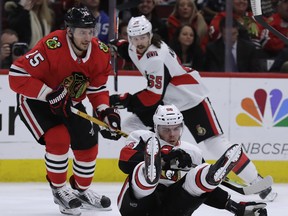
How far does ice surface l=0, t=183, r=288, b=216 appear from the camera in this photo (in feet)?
16.3

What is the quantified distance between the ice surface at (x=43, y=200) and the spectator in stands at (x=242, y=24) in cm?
108

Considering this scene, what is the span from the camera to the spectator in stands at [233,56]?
6.41 m

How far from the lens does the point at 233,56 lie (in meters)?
6.41

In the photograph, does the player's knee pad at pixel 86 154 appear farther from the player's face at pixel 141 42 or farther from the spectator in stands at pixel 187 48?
the spectator in stands at pixel 187 48

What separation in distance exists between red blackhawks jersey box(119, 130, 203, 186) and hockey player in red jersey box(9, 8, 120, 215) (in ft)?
1.83

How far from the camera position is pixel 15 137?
20.0ft

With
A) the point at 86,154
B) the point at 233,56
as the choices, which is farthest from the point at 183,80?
the point at 233,56

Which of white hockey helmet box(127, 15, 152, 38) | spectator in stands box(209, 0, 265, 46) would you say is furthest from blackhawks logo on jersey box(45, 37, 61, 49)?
spectator in stands box(209, 0, 265, 46)

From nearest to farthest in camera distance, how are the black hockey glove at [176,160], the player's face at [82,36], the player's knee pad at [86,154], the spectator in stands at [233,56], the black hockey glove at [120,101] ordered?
the black hockey glove at [176,160]
the player's face at [82,36]
the player's knee pad at [86,154]
the black hockey glove at [120,101]
the spectator in stands at [233,56]

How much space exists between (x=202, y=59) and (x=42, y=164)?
1276 millimetres

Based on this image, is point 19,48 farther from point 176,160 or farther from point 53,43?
point 176,160

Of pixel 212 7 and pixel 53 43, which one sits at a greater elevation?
pixel 53 43

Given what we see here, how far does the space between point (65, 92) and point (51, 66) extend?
185 millimetres

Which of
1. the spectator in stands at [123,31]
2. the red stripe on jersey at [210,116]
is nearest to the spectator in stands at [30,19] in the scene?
the spectator in stands at [123,31]
